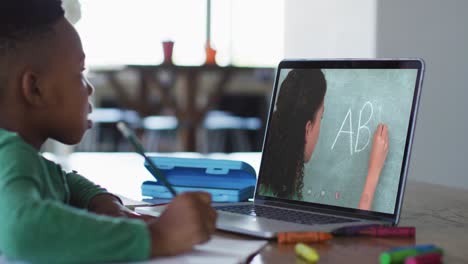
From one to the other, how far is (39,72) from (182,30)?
22.9 feet

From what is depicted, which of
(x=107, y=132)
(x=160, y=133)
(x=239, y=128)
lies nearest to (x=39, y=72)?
(x=239, y=128)

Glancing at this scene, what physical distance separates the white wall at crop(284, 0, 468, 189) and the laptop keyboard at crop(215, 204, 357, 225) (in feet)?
2.72

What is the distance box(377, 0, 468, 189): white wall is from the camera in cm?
182

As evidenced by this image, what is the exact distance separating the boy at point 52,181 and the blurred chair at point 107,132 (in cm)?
523

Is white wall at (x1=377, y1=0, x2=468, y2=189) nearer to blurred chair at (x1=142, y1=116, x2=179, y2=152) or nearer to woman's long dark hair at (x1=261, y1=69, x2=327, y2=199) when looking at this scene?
woman's long dark hair at (x1=261, y1=69, x2=327, y2=199)

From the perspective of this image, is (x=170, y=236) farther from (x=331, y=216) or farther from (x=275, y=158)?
(x=275, y=158)

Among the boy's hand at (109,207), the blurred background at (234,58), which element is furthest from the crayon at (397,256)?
the blurred background at (234,58)

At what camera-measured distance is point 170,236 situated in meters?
0.76

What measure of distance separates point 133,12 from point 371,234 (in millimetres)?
6753

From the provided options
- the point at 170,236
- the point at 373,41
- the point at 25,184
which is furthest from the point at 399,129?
the point at 373,41

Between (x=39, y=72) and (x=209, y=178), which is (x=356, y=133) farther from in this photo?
(x=39, y=72)

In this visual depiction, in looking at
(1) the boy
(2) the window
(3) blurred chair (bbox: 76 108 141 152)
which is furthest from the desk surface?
(2) the window

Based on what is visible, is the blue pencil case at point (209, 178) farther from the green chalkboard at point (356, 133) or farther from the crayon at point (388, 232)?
the crayon at point (388, 232)

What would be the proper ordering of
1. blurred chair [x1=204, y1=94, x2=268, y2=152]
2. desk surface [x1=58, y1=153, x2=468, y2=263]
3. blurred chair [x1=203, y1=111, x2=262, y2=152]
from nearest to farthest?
desk surface [x1=58, y1=153, x2=468, y2=263] < blurred chair [x1=203, y1=111, x2=262, y2=152] < blurred chair [x1=204, y1=94, x2=268, y2=152]
